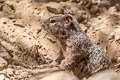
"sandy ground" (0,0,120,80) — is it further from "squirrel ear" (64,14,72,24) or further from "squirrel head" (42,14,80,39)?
"squirrel ear" (64,14,72,24)

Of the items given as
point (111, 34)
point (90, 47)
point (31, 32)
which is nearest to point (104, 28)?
point (111, 34)

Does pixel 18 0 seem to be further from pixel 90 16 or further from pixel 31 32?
pixel 90 16

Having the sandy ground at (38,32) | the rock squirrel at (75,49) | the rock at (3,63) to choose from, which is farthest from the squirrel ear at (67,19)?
the rock at (3,63)

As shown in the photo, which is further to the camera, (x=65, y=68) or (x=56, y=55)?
(x=56, y=55)

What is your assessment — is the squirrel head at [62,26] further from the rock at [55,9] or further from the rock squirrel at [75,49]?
the rock at [55,9]

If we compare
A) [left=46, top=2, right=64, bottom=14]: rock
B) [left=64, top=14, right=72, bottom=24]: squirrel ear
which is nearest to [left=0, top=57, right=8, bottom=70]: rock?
[left=64, top=14, right=72, bottom=24]: squirrel ear

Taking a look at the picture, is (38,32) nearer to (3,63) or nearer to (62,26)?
(62,26)
